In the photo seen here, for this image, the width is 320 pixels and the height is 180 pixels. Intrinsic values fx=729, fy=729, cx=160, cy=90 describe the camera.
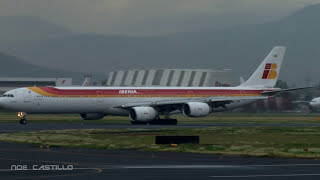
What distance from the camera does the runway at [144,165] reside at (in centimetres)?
2789

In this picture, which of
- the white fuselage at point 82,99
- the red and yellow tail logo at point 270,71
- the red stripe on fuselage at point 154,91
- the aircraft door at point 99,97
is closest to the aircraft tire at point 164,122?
the white fuselage at point 82,99

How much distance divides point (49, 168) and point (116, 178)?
15.5 feet

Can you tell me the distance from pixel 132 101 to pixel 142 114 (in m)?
4.98

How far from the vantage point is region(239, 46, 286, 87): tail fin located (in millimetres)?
93062

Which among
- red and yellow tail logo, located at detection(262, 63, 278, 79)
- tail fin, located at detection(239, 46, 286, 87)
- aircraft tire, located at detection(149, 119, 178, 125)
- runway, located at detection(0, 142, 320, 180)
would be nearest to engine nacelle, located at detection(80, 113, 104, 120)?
aircraft tire, located at detection(149, 119, 178, 125)

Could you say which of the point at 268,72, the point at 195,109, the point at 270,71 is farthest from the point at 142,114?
the point at 270,71

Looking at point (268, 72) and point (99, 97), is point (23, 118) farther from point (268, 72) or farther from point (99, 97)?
point (268, 72)

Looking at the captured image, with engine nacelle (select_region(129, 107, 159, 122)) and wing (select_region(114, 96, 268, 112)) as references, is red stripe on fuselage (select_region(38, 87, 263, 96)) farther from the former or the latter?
engine nacelle (select_region(129, 107, 159, 122))

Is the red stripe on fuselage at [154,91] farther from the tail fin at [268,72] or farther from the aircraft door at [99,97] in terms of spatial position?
the tail fin at [268,72]

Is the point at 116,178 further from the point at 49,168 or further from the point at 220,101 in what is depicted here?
the point at 220,101

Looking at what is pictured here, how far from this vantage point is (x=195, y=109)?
3221 inches

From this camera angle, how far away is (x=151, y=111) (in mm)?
81250

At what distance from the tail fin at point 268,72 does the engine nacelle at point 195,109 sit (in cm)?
1200

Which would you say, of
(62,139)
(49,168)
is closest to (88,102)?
(62,139)
